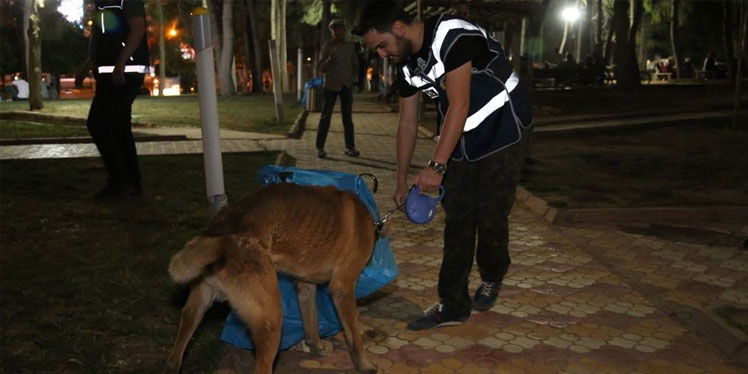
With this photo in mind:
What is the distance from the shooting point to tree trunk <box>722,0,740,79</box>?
36844 mm

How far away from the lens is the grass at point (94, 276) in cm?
362

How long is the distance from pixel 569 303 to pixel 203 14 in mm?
2800

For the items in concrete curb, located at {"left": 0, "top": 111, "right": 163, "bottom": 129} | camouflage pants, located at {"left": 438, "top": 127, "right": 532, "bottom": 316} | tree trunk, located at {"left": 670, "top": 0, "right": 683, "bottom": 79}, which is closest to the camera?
camouflage pants, located at {"left": 438, "top": 127, "right": 532, "bottom": 316}

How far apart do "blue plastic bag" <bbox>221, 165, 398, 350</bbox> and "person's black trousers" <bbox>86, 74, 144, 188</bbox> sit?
3.54 metres

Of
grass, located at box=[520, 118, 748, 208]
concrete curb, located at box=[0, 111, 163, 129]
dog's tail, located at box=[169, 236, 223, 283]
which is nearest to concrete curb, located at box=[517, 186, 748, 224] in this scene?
grass, located at box=[520, 118, 748, 208]

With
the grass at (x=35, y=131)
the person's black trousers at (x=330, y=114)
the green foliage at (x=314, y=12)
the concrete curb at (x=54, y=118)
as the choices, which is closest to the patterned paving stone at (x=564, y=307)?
the person's black trousers at (x=330, y=114)

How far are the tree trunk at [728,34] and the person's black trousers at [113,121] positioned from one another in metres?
35.1

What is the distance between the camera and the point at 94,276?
4.73 meters

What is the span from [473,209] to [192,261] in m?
1.73

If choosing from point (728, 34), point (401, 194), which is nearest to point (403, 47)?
point (401, 194)

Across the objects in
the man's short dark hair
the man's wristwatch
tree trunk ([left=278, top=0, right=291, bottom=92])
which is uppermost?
tree trunk ([left=278, top=0, right=291, bottom=92])

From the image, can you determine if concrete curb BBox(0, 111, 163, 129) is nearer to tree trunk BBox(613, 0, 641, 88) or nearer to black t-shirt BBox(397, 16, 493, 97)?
black t-shirt BBox(397, 16, 493, 97)

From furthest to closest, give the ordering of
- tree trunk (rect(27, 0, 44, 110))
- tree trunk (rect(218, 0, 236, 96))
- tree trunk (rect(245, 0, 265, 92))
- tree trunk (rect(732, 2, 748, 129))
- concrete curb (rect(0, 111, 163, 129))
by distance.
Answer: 1. tree trunk (rect(245, 0, 265, 92))
2. tree trunk (rect(218, 0, 236, 96))
3. tree trunk (rect(27, 0, 44, 110))
4. concrete curb (rect(0, 111, 163, 129))
5. tree trunk (rect(732, 2, 748, 129))

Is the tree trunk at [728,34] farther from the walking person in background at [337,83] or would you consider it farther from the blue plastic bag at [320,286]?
the blue plastic bag at [320,286]
